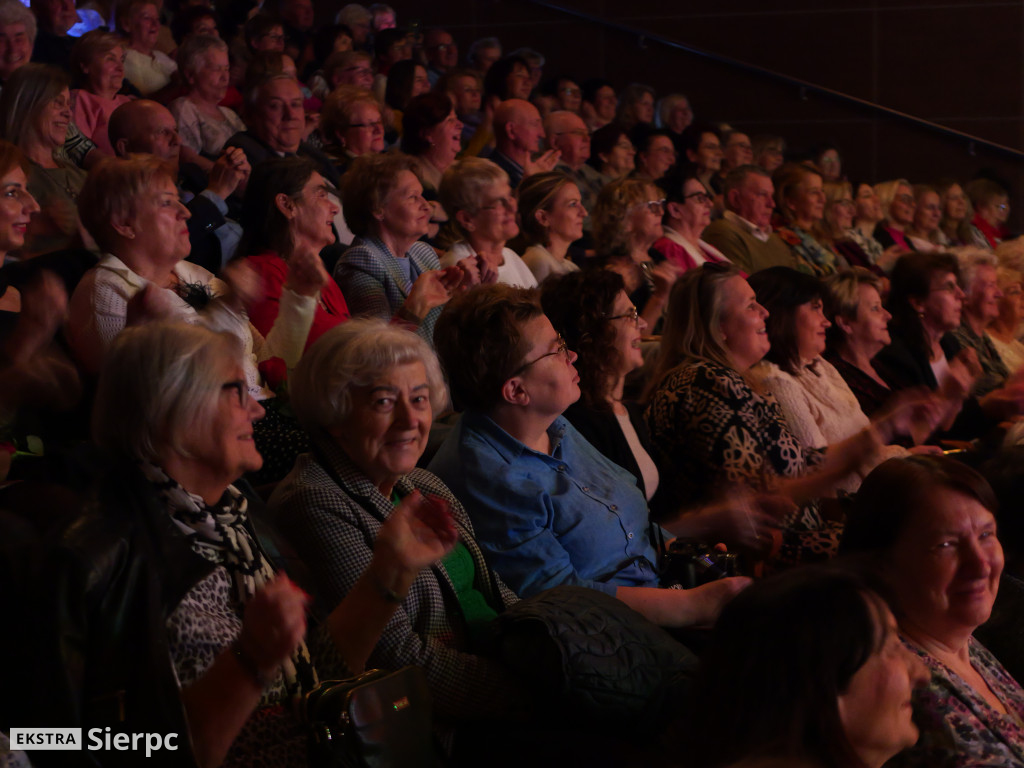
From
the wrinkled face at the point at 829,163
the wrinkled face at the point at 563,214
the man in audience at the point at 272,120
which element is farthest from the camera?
the wrinkled face at the point at 829,163

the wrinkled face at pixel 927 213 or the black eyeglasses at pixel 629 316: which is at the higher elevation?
the black eyeglasses at pixel 629 316

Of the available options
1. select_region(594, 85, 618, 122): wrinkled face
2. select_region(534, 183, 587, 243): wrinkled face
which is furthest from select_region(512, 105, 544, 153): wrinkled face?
select_region(594, 85, 618, 122): wrinkled face

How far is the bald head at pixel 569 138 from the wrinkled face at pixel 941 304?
2250 millimetres

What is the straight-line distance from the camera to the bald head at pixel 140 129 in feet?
13.1

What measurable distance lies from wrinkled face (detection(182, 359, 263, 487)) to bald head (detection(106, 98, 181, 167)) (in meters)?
2.42

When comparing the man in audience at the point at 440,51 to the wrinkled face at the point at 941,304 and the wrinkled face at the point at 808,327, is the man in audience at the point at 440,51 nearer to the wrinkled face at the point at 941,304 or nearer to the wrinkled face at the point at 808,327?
the wrinkled face at the point at 941,304

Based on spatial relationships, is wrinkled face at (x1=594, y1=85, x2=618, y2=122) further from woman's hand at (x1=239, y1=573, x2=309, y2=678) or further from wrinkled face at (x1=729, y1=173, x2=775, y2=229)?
woman's hand at (x1=239, y1=573, x2=309, y2=678)

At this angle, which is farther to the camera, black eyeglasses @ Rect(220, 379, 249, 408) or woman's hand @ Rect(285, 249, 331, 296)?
woman's hand @ Rect(285, 249, 331, 296)

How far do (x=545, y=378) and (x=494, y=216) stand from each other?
170 cm

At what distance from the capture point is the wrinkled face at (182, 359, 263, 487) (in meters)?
1.73

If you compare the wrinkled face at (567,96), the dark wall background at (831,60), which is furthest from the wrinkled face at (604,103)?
the dark wall background at (831,60)

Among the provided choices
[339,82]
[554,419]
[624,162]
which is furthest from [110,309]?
[624,162]

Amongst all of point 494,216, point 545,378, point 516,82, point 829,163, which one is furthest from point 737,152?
point 545,378

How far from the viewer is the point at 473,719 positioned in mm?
1954
